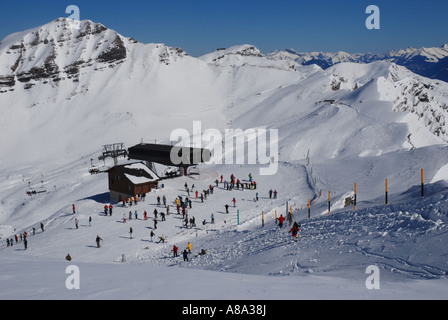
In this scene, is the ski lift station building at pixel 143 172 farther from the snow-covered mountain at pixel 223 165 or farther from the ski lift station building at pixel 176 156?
the snow-covered mountain at pixel 223 165

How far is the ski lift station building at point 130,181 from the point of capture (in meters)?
34.1

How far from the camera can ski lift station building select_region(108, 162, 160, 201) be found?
112 ft

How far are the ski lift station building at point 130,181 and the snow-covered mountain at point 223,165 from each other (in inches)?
62.2

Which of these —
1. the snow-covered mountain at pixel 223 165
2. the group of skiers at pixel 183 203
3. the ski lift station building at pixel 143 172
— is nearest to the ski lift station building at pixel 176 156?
the ski lift station building at pixel 143 172

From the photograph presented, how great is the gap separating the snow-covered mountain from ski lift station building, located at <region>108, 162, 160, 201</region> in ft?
5.18

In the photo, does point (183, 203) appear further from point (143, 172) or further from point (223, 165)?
point (223, 165)

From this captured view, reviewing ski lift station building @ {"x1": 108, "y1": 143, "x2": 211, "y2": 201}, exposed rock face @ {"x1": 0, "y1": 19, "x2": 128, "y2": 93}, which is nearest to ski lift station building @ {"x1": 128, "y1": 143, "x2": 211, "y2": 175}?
ski lift station building @ {"x1": 108, "y1": 143, "x2": 211, "y2": 201}

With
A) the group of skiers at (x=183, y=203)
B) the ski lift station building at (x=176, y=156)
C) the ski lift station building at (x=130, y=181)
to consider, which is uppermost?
the ski lift station building at (x=176, y=156)

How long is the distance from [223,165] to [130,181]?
15231 mm

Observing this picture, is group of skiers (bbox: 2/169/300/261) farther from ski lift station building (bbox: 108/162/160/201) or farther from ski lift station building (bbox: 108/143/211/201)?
ski lift station building (bbox: 108/143/211/201)

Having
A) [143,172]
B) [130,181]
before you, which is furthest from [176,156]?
[130,181]

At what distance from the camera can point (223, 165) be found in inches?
1827
